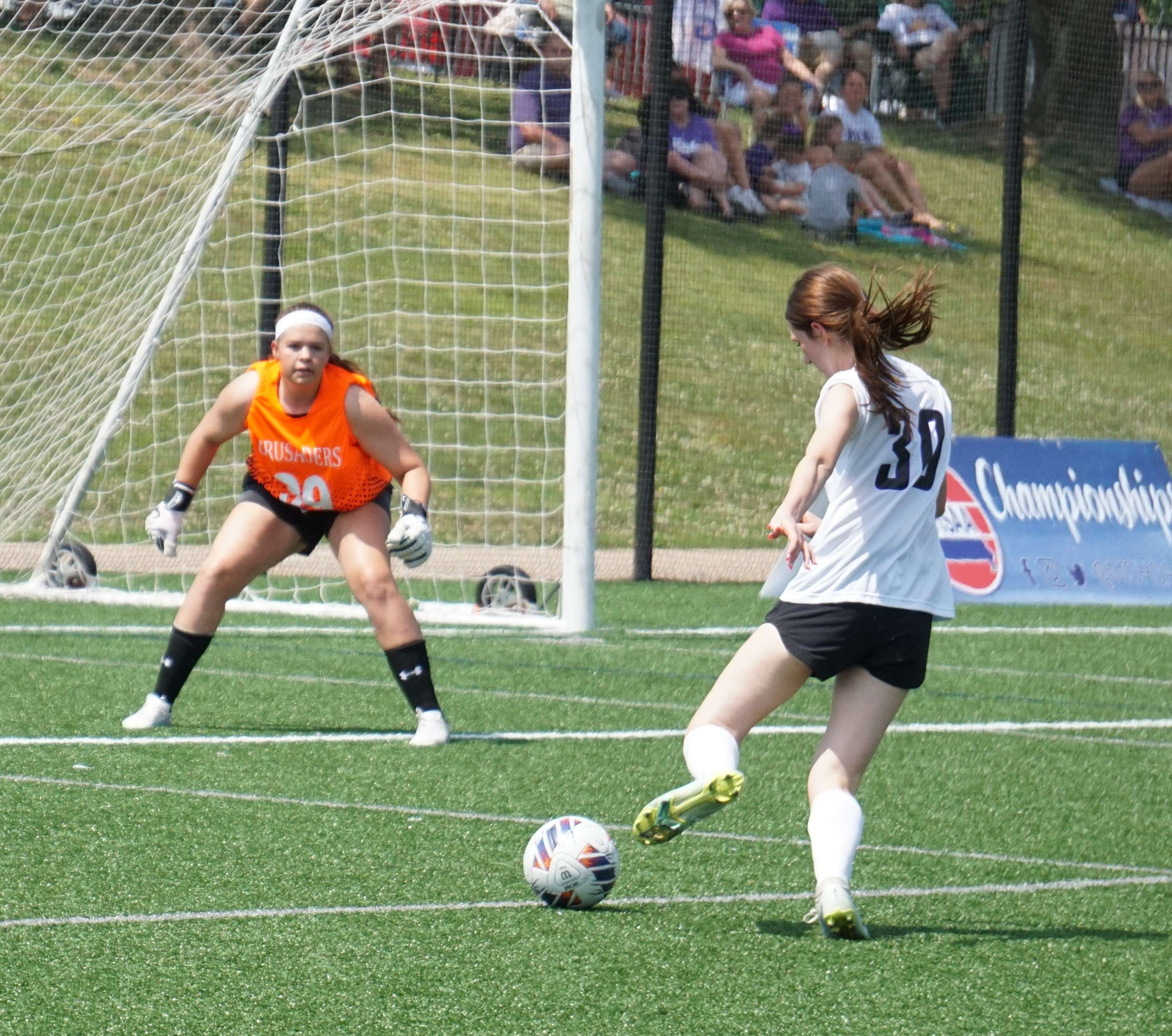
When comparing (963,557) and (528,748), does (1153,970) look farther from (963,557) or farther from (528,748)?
(963,557)

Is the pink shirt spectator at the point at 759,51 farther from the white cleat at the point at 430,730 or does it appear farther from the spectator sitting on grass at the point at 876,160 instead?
the white cleat at the point at 430,730

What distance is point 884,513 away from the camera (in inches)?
168

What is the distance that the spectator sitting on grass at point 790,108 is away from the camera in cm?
1422

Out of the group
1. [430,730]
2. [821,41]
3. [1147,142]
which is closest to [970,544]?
[821,41]

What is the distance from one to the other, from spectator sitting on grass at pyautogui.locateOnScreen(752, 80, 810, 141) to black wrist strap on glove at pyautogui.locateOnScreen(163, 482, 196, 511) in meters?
8.47

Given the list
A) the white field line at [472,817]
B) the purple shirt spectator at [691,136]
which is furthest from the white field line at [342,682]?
the purple shirt spectator at [691,136]

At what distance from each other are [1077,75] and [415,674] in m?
10.4

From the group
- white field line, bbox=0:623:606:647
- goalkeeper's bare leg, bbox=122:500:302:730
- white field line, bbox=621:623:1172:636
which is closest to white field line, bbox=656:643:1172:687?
white field line, bbox=0:623:606:647

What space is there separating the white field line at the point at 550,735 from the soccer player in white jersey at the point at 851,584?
7.19 feet

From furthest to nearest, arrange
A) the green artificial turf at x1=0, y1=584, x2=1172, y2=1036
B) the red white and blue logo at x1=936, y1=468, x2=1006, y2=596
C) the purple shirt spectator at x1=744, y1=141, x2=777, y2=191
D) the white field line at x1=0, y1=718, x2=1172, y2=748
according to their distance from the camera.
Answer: the purple shirt spectator at x1=744, y1=141, x2=777, y2=191 → the red white and blue logo at x1=936, y1=468, x2=1006, y2=596 → the white field line at x1=0, y1=718, x2=1172, y2=748 → the green artificial turf at x1=0, y1=584, x2=1172, y2=1036

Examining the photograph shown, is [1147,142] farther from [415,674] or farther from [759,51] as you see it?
[415,674]

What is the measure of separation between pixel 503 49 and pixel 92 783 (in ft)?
19.2

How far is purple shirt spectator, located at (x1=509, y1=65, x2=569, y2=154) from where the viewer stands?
9891 mm

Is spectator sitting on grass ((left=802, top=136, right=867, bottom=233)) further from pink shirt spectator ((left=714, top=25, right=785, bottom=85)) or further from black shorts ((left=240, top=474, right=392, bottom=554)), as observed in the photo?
black shorts ((left=240, top=474, right=392, bottom=554))
